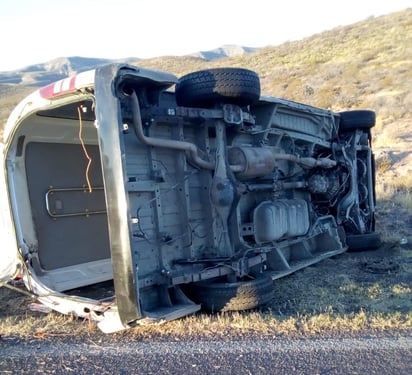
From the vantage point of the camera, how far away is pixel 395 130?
1977cm

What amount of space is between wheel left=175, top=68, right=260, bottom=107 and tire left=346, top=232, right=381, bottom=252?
3.86 meters

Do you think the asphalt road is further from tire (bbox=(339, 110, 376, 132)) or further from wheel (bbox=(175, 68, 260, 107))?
tire (bbox=(339, 110, 376, 132))

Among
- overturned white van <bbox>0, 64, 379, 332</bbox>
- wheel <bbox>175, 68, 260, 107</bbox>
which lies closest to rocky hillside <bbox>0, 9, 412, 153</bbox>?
overturned white van <bbox>0, 64, 379, 332</bbox>

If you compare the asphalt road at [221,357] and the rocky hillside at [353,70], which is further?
the rocky hillside at [353,70]

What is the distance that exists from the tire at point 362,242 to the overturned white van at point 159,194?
12.2 inches

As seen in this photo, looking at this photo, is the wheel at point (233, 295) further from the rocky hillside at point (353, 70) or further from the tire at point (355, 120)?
the rocky hillside at point (353, 70)

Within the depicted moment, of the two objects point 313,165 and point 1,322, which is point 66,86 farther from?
point 313,165

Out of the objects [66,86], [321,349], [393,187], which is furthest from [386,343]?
[393,187]

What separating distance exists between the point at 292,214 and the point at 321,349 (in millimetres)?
2841

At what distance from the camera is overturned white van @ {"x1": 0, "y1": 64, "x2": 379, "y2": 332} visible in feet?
15.2

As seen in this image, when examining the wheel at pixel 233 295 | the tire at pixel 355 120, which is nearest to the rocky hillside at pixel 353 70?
the tire at pixel 355 120

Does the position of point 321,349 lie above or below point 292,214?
below

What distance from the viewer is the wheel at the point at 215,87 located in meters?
5.52

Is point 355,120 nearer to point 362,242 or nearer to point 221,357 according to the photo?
point 362,242
